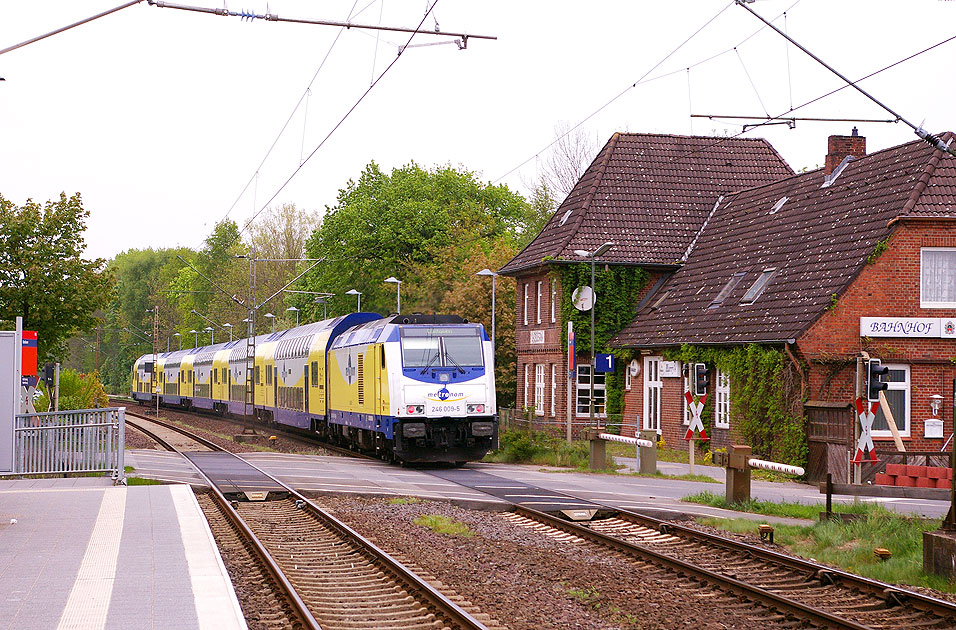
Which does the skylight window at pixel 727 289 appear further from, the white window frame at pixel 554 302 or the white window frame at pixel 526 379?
the white window frame at pixel 526 379

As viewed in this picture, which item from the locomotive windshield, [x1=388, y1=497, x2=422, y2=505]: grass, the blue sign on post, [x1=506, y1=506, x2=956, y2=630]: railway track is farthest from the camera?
the blue sign on post

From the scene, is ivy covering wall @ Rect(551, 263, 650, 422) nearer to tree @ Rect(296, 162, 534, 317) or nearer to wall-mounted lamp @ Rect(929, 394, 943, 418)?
wall-mounted lamp @ Rect(929, 394, 943, 418)

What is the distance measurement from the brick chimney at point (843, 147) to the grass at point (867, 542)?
72.7 ft

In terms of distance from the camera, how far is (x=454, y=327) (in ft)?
91.3

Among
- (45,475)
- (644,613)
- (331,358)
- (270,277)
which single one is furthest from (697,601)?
(270,277)

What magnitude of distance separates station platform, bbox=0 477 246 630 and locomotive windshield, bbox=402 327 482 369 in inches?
365

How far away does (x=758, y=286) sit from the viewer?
32781mm

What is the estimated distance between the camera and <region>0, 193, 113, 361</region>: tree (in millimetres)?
33594

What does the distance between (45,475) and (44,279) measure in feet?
41.0

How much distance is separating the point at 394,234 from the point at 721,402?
35409 mm

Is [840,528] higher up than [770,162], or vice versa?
[770,162]

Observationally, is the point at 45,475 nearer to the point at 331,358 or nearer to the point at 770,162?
the point at 331,358

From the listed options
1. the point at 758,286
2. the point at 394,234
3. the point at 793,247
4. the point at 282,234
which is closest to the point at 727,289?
the point at 758,286

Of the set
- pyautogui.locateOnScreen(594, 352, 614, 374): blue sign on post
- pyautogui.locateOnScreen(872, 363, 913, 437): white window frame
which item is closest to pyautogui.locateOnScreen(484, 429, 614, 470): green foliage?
A: pyautogui.locateOnScreen(594, 352, 614, 374): blue sign on post
